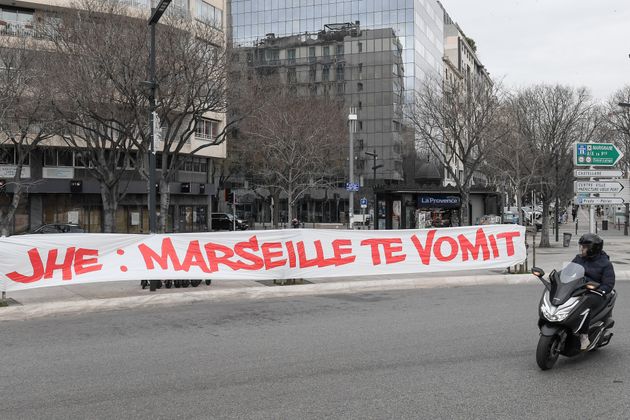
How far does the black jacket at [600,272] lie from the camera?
719 centimetres

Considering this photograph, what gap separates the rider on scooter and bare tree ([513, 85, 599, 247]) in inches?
972

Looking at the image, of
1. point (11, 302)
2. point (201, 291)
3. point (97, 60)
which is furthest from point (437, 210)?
point (11, 302)

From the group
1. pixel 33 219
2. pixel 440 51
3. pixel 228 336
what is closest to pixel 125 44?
pixel 228 336

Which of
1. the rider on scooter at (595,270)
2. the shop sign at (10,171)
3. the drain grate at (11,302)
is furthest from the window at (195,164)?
the rider on scooter at (595,270)

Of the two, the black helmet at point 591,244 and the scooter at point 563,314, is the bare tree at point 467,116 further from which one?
the scooter at point 563,314

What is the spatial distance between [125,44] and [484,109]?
1745 cm

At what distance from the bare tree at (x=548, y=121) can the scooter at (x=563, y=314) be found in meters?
25.3

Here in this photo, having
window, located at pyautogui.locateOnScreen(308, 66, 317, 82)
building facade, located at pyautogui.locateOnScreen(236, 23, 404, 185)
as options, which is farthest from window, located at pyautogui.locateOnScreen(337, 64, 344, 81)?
window, located at pyautogui.locateOnScreen(308, 66, 317, 82)

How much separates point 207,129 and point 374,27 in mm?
35156

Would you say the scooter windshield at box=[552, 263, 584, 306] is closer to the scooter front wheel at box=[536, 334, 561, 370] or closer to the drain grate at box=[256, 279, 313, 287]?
the scooter front wheel at box=[536, 334, 561, 370]

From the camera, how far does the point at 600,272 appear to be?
721 centimetres

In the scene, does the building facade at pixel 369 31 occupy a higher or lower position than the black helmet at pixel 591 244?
higher

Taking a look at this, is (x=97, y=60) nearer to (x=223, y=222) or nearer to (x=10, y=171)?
(x=10, y=171)

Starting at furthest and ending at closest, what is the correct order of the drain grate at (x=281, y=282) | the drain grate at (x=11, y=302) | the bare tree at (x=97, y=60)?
the bare tree at (x=97, y=60), the drain grate at (x=281, y=282), the drain grate at (x=11, y=302)
